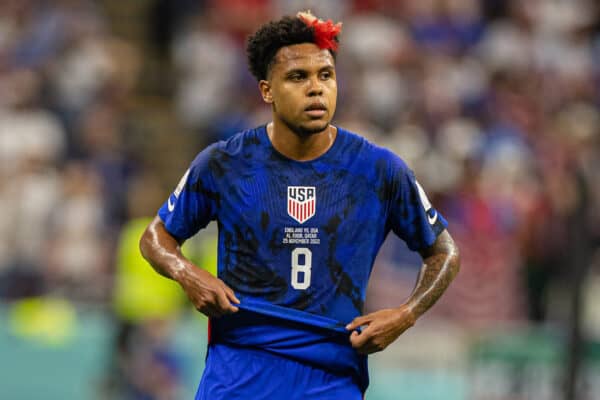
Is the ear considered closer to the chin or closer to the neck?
the neck

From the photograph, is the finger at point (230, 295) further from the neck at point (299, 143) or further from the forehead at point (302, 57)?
the forehead at point (302, 57)

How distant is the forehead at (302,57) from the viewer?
468cm

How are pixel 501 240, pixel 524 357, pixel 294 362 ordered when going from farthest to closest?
pixel 501 240
pixel 524 357
pixel 294 362

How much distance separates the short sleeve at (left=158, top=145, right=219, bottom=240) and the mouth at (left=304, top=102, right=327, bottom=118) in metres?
0.45

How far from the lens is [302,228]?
4742mm

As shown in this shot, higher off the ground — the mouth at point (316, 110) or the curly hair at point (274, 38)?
the curly hair at point (274, 38)

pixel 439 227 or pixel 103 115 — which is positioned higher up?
pixel 103 115

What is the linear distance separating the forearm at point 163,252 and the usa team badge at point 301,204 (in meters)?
0.45

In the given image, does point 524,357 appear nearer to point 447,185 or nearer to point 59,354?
point 447,185

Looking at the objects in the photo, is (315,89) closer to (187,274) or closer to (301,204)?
(301,204)

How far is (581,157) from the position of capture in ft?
36.9

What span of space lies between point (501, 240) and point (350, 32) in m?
3.84

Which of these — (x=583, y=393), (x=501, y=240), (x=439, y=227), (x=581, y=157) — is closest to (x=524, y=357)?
(x=583, y=393)

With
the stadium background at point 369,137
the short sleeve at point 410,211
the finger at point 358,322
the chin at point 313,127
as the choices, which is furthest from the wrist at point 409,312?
the stadium background at point 369,137
